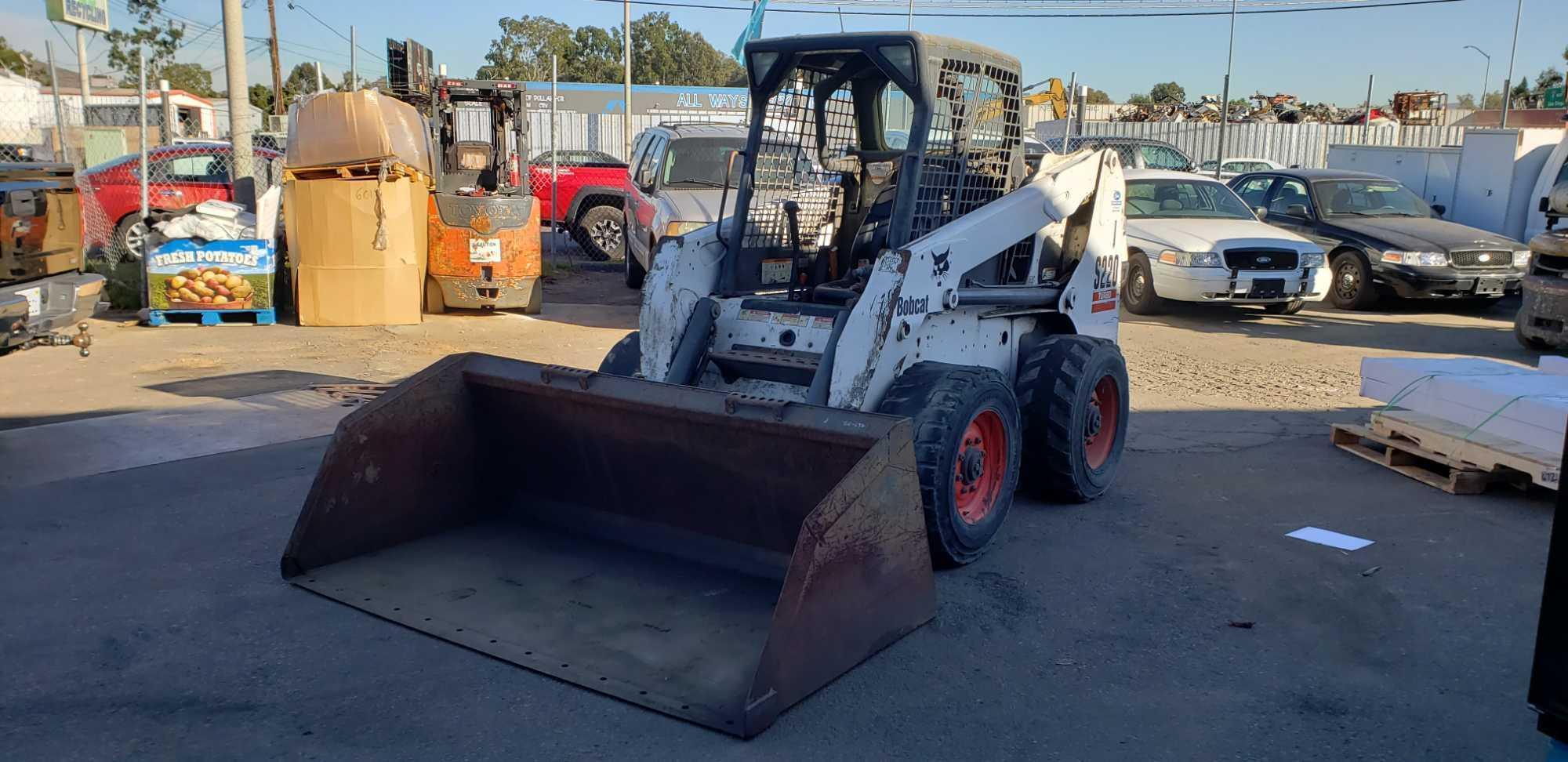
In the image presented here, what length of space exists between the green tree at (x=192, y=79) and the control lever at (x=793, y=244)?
54271 millimetres

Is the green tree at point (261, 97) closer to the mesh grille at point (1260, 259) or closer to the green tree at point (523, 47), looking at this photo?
the green tree at point (523, 47)

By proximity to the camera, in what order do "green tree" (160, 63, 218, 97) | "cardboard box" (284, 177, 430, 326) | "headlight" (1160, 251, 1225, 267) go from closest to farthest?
"cardboard box" (284, 177, 430, 326)
"headlight" (1160, 251, 1225, 267)
"green tree" (160, 63, 218, 97)

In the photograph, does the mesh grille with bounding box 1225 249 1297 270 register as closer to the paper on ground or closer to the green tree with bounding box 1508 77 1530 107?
the paper on ground

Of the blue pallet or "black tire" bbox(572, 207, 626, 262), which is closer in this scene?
the blue pallet

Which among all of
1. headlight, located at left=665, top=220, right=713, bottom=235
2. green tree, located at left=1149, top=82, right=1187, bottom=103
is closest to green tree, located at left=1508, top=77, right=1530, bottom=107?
green tree, located at left=1149, top=82, right=1187, bottom=103

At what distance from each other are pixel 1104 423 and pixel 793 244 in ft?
7.19

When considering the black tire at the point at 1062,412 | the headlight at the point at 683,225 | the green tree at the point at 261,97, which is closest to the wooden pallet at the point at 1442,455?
the black tire at the point at 1062,412

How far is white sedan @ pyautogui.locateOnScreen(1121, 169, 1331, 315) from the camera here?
44.5ft

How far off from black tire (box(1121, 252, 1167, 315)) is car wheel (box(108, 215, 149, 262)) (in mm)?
11689

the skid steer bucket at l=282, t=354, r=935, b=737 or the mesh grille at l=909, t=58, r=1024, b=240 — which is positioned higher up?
the mesh grille at l=909, t=58, r=1024, b=240

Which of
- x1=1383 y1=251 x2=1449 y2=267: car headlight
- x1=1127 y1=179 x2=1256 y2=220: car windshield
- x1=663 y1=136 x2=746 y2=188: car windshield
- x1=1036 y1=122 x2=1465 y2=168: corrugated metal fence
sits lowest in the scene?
x1=1383 y1=251 x2=1449 y2=267: car headlight

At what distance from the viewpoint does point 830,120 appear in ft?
23.1

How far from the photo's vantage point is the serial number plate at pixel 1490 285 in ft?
47.2

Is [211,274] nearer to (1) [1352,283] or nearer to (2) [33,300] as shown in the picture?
(2) [33,300]
